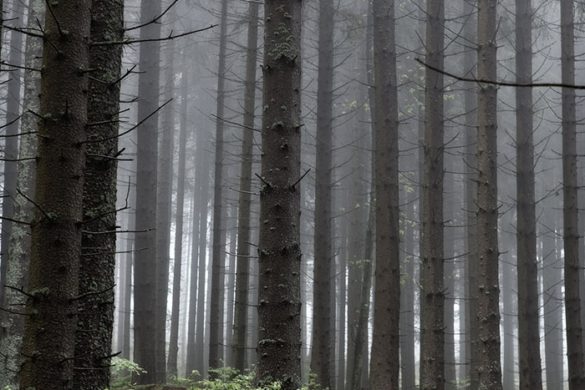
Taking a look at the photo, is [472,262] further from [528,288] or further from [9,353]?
[9,353]

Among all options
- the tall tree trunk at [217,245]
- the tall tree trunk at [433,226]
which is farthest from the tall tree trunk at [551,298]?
the tall tree trunk at [433,226]

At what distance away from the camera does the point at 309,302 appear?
5012 centimetres

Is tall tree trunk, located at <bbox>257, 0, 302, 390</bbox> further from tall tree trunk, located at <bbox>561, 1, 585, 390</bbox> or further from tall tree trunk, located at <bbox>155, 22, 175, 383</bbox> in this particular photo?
tall tree trunk, located at <bbox>155, 22, 175, 383</bbox>

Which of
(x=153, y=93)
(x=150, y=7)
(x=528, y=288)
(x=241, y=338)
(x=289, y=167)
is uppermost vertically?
(x=150, y=7)

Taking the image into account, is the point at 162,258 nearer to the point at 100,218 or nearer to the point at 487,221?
the point at 487,221

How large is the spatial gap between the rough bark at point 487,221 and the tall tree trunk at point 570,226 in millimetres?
3080

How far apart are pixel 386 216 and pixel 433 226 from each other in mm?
817

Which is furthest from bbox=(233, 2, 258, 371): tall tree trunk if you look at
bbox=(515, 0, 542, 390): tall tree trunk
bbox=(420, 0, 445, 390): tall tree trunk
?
bbox=(515, 0, 542, 390): tall tree trunk

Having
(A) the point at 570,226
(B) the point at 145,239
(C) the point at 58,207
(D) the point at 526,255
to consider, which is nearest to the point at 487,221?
(A) the point at 570,226

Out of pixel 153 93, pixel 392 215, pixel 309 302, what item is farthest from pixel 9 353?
pixel 309 302

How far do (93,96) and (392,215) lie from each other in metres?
7.24

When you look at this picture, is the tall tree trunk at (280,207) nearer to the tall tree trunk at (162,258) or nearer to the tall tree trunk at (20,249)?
the tall tree trunk at (20,249)

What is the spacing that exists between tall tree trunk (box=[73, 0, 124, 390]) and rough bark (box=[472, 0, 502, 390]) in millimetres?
6696

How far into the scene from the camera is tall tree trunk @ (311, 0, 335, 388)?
1439cm
